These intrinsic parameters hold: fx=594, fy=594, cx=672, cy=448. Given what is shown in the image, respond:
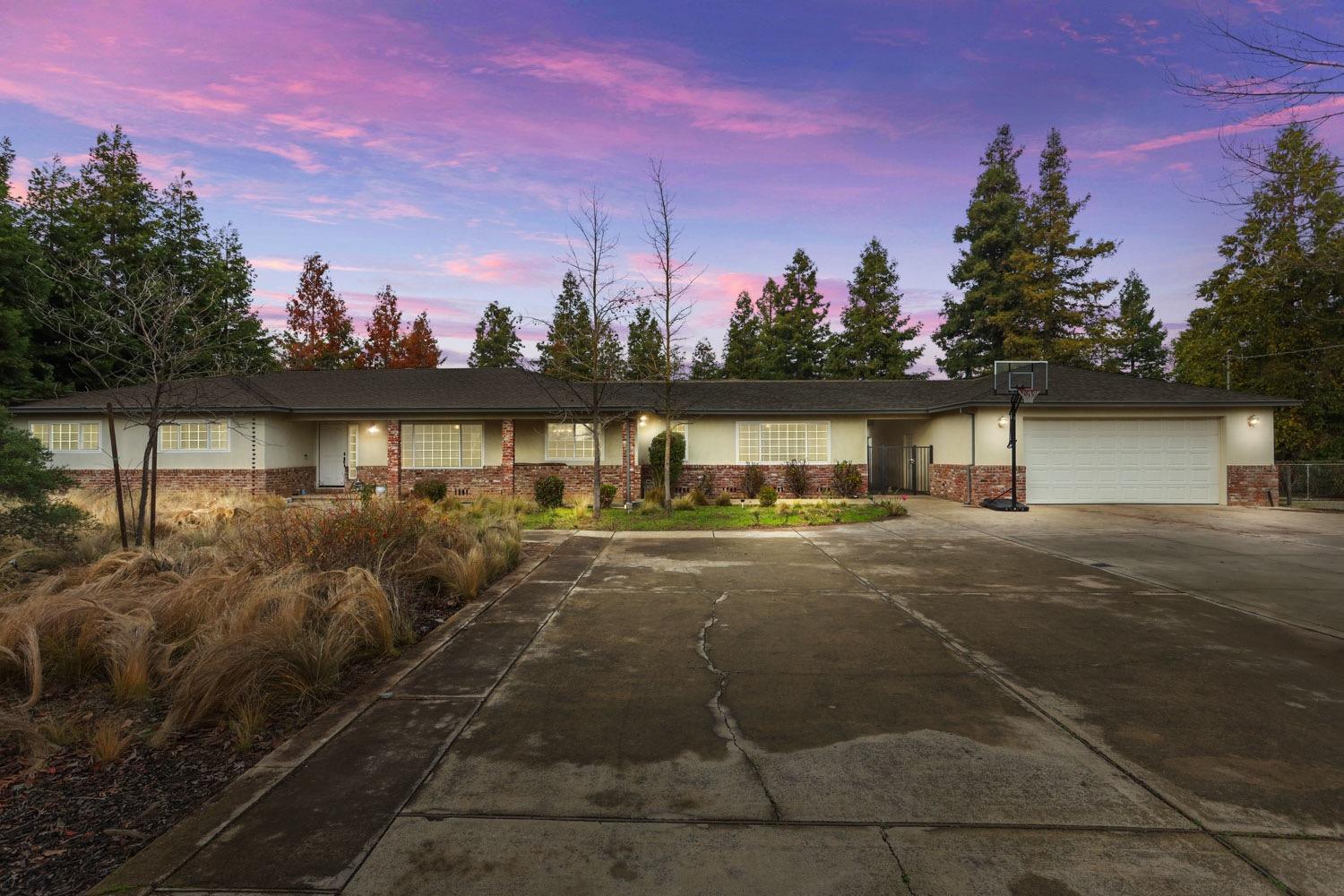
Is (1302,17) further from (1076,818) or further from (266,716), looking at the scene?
(266,716)

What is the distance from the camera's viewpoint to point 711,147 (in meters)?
15.4

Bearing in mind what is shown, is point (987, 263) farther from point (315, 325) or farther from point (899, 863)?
point (315, 325)

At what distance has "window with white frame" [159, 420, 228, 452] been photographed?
18766mm

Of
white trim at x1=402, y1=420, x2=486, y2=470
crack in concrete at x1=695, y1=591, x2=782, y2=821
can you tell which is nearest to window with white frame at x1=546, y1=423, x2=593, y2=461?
white trim at x1=402, y1=420, x2=486, y2=470

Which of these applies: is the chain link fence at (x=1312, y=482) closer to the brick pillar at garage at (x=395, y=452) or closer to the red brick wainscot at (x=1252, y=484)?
the red brick wainscot at (x=1252, y=484)

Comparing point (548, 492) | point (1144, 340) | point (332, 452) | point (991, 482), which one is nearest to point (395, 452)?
point (332, 452)

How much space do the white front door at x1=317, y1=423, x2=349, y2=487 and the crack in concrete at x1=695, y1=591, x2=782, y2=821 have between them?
18986 millimetres

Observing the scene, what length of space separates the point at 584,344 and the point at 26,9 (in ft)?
40.0

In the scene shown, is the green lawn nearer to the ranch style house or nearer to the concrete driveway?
the ranch style house

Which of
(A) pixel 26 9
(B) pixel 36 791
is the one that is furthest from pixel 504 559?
(A) pixel 26 9

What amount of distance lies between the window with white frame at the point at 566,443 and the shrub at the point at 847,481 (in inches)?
322

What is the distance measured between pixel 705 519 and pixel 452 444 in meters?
10.7

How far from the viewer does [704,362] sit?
45406mm

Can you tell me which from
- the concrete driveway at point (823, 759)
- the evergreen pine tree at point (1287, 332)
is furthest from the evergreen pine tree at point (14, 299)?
the evergreen pine tree at point (1287, 332)
